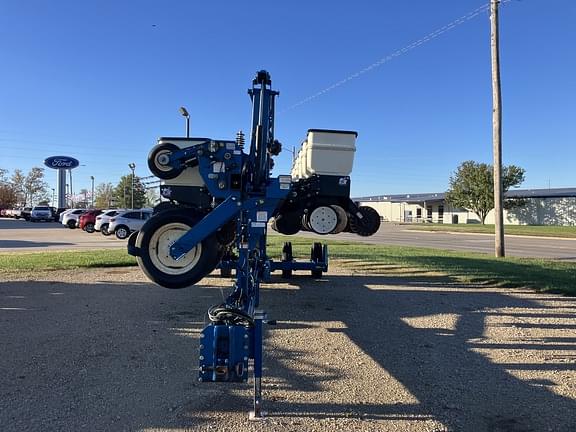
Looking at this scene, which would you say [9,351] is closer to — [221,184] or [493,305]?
[221,184]

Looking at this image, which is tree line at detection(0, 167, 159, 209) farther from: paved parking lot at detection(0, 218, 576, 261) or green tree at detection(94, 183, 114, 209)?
paved parking lot at detection(0, 218, 576, 261)

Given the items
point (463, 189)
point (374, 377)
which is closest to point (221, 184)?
point (374, 377)

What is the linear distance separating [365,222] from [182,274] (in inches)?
98.9

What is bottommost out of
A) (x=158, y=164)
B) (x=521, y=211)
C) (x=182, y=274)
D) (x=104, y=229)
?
(x=182, y=274)

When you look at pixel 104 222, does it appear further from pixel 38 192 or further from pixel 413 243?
pixel 38 192

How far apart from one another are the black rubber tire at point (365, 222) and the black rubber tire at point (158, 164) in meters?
2.31

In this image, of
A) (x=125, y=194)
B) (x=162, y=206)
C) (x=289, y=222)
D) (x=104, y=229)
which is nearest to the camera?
(x=162, y=206)

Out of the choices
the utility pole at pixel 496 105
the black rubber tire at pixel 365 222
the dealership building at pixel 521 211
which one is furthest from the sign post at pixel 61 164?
the black rubber tire at pixel 365 222

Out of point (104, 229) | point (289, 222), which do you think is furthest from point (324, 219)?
point (104, 229)

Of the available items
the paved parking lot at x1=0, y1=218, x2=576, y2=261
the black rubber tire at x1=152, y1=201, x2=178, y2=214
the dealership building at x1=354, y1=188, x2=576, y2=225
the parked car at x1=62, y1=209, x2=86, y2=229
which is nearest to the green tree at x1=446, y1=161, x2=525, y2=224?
the dealership building at x1=354, y1=188, x2=576, y2=225

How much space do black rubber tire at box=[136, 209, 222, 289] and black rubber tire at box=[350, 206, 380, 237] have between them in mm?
2014

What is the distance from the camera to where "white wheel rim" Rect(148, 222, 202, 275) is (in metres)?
5.12

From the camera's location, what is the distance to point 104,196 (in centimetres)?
10219

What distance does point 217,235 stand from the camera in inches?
205
